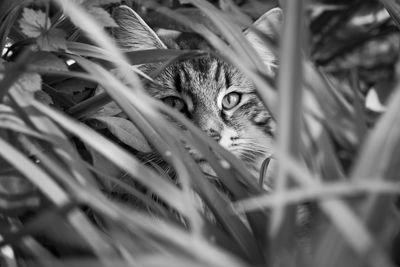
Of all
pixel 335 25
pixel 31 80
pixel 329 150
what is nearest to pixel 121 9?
pixel 31 80

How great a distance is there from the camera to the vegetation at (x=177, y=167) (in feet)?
2.03

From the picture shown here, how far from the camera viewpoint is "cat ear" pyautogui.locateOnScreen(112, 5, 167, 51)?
1339mm

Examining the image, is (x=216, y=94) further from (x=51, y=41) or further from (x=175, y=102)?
(x=51, y=41)

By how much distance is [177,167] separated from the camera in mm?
767

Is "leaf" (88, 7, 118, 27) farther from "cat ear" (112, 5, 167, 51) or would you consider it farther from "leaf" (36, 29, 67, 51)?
"cat ear" (112, 5, 167, 51)

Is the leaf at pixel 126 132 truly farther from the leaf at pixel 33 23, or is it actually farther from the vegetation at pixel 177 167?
the leaf at pixel 33 23

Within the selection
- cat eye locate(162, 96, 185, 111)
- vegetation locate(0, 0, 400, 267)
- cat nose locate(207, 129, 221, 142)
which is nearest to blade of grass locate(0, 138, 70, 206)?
vegetation locate(0, 0, 400, 267)

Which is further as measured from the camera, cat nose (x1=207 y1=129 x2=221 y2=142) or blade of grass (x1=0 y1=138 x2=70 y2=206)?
cat nose (x1=207 y1=129 x2=221 y2=142)

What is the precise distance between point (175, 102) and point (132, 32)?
206 millimetres

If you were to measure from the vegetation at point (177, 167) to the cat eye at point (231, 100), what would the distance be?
32 centimetres

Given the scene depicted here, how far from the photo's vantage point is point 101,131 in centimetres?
125

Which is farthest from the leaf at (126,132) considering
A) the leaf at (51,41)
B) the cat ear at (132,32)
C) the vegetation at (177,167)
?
the cat ear at (132,32)

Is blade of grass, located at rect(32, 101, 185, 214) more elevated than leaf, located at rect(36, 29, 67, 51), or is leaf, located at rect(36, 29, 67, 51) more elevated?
leaf, located at rect(36, 29, 67, 51)

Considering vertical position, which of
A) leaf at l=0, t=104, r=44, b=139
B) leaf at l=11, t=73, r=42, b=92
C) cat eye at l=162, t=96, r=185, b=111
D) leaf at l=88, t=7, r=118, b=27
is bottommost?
cat eye at l=162, t=96, r=185, b=111
